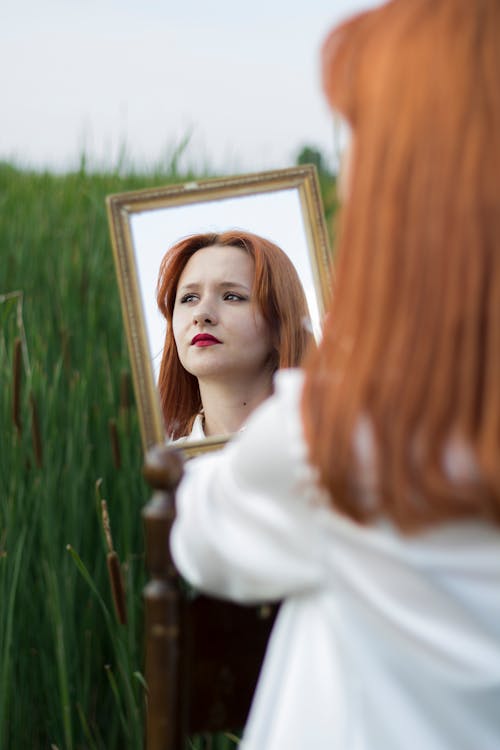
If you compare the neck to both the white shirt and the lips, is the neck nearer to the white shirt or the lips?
the lips

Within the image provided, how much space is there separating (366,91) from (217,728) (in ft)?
1.60

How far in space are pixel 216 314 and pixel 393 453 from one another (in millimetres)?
420

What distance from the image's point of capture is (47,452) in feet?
3.74

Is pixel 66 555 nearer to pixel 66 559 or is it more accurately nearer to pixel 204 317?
pixel 66 559

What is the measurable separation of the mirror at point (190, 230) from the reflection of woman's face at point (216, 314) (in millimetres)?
28

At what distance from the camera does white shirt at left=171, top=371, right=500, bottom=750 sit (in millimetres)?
616

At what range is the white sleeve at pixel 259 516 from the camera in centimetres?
61

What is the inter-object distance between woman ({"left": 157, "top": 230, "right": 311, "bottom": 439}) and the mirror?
0.01 metres

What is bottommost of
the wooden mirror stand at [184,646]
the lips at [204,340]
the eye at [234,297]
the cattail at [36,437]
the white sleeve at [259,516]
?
the wooden mirror stand at [184,646]

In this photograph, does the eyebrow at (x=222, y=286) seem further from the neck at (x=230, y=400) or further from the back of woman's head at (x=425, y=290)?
the back of woman's head at (x=425, y=290)

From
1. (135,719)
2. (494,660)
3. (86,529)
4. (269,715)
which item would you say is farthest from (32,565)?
(494,660)

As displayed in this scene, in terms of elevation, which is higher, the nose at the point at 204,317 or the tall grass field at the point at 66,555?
the nose at the point at 204,317

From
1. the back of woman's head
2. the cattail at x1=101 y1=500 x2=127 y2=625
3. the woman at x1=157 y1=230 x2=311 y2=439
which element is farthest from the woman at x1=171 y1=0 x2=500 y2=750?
the woman at x1=157 y1=230 x2=311 y2=439

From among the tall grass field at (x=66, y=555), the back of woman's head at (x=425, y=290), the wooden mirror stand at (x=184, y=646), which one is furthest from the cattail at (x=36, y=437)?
the back of woman's head at (x=425, y=290)
